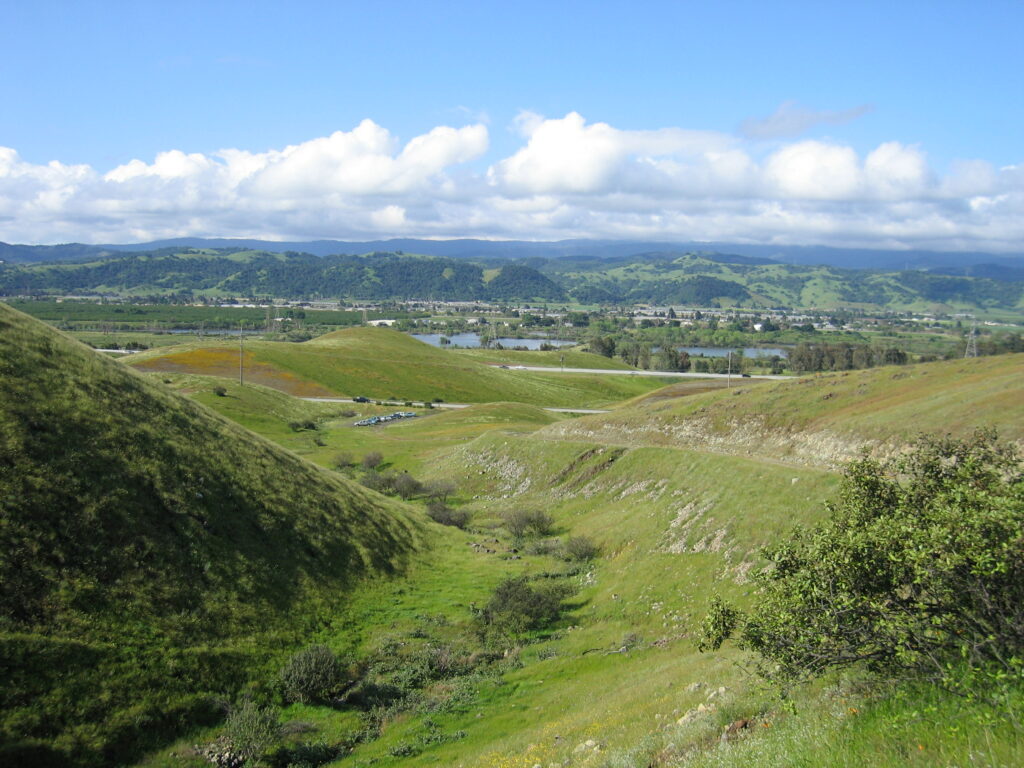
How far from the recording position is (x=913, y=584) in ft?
44.3

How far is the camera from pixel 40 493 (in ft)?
90.7

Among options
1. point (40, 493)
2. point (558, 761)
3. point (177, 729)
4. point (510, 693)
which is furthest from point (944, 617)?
point (40, 493)

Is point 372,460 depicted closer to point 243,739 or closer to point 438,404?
point 243,739

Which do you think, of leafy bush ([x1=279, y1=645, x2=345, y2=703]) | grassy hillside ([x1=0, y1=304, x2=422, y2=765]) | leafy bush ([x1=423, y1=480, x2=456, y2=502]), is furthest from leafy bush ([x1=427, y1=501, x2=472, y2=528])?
leafy bush ([x1=279, y1=645, x2=345, y2=703])

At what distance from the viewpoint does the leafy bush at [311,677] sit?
26.9 metres

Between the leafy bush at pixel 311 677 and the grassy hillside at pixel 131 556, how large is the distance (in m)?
1.82

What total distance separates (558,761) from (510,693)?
33.6 feet

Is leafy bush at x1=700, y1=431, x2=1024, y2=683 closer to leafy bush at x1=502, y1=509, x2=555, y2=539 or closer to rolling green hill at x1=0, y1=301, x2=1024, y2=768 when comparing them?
rolling green hill at x1=0, y1=301, x2=1024, y2=768

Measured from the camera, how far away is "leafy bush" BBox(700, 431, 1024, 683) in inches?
479

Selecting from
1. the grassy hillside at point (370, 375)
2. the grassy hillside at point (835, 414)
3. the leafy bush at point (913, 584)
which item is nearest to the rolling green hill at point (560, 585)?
the grassy hillside at point (835, 414)

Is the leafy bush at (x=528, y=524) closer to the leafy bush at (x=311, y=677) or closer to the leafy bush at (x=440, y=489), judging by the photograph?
the leafy bush at (x=440, y=489)

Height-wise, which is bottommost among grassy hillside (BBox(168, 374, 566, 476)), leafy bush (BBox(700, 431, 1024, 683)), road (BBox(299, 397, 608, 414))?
road (BBox(299, 397, 608, 414))

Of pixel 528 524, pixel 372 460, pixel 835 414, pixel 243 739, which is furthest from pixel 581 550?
pixel 372 460

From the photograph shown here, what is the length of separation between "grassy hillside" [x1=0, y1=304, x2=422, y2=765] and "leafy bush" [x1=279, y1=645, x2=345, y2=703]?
1815 mm
